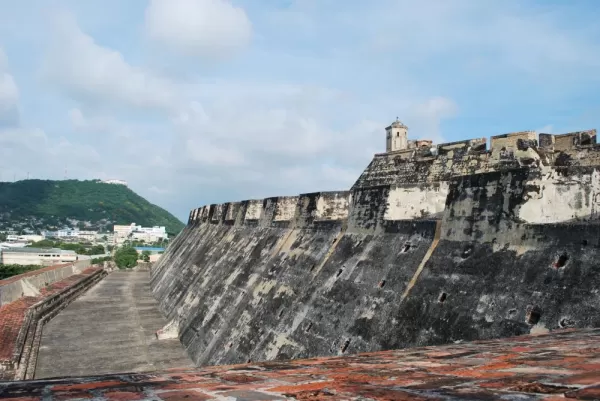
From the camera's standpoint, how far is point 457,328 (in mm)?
8570

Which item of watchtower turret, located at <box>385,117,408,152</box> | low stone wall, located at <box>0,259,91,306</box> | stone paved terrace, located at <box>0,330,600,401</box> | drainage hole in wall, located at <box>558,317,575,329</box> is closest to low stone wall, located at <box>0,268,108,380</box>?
low stone wall, located at <box>0,259,91,306</box>

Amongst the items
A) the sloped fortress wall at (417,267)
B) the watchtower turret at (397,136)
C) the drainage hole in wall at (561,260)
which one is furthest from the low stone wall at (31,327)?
the watchtower turret at (397,136)

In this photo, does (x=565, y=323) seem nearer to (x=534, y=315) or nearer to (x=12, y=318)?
(x=534, y=315)

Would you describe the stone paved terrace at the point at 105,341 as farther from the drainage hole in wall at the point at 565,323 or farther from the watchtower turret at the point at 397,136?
the watchtower turret at the point at 397,136

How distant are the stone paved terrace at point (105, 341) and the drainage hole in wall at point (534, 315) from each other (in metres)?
11.8

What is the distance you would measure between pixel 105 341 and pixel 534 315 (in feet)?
56.0

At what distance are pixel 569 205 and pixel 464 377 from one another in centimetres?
691

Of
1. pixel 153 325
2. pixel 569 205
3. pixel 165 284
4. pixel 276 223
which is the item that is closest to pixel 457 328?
pixel 569 205

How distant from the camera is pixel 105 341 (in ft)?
63.6

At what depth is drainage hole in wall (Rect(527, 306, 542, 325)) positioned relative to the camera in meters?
7.69

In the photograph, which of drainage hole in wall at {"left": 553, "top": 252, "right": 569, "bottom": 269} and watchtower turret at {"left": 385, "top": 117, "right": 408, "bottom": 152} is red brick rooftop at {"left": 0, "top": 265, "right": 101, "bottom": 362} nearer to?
drainage hole in wall at {"left": 553, "top": 252, "right": 569, "bottom": 269}

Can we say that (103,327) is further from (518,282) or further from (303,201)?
(518,282)

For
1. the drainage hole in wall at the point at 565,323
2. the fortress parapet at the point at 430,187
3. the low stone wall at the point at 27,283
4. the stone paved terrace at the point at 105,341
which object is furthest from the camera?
the low stone wall at the point at 27,283

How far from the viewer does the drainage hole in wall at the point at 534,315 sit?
7.69 m
